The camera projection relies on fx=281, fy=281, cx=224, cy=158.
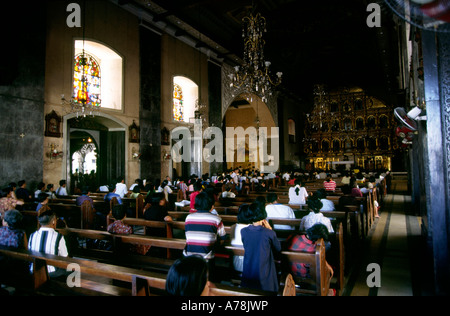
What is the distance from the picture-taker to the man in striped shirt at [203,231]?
8.87 ft

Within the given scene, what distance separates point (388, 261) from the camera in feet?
14.6

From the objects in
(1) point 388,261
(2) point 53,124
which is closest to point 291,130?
(2) point 53,124

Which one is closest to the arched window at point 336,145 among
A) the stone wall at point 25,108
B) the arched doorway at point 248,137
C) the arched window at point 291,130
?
the arched window at point 291,130

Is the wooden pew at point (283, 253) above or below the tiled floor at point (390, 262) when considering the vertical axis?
above

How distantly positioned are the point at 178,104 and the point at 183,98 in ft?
1.87

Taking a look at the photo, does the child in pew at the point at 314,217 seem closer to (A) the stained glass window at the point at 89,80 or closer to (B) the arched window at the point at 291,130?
(A) the stained glass window at the point at 89,80

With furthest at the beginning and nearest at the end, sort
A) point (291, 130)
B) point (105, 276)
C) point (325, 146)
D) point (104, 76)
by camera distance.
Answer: point (325, 146), point (291, 130), point (104, 76), point (105, 276)

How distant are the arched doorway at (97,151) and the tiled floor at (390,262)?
8834mm

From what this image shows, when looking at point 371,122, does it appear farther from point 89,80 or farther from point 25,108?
point 25,108

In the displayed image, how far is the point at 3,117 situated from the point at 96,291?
7.34m

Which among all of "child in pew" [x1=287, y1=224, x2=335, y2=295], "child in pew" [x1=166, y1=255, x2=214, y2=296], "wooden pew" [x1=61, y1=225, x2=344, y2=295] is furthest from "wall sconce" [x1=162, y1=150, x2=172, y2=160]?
"child in pew" [x1=166, y1=255, x2=214, y2=296]

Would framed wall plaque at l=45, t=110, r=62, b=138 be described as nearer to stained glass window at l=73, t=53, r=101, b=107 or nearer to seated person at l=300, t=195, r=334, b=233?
stained glass window at l=73, t=53, r=101, b=107

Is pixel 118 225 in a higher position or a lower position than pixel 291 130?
lower
